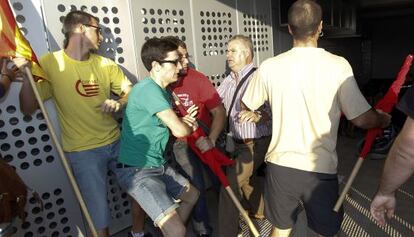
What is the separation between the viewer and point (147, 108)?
2.40m

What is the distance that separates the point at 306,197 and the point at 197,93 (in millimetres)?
1572

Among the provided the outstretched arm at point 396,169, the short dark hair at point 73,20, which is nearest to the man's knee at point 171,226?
the outstretched arm at point 396,169

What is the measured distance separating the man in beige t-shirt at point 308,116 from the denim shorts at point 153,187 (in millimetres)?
783

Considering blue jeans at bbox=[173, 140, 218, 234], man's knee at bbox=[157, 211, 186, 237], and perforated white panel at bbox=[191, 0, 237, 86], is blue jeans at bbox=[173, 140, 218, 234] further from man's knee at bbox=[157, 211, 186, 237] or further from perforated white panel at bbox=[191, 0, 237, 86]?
perforated white panel at bbox=[191, 0, 237, 86]

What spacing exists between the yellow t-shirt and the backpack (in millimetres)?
656

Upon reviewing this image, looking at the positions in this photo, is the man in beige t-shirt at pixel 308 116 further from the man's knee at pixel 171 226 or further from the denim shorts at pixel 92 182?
the denim shorts at pixel 92 182

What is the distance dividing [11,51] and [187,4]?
7.78 ft

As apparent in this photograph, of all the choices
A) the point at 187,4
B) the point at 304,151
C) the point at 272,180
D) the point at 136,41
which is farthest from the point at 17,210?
the point at 187,4

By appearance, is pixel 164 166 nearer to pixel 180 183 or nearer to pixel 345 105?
pixel 180 183

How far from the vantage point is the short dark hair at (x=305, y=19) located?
7.06 feet


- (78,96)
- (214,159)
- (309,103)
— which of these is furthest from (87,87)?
(309,103)

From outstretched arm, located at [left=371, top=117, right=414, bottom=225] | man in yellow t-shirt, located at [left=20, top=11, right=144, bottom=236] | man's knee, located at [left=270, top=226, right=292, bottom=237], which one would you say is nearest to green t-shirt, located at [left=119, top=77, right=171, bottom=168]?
man in yellow t-shirt, located at [left=20, top=11, right=144, bottom=236]

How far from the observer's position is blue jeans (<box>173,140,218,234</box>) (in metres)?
3.29

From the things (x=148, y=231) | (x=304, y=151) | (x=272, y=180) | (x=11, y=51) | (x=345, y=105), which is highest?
(x=11, y=51)
